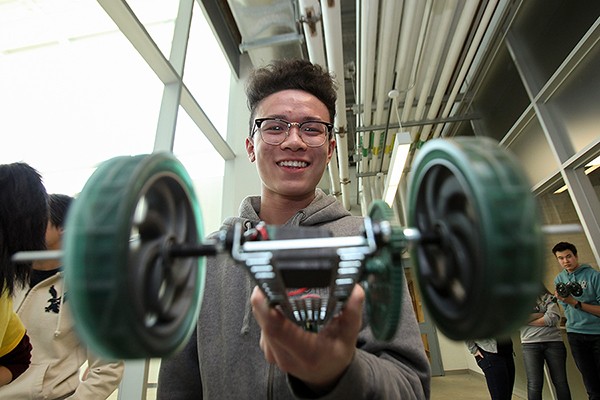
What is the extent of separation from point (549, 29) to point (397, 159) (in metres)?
Result: 1.60

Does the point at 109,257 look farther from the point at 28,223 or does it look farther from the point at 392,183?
the point at 392,183

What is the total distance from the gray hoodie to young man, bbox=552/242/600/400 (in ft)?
8.33

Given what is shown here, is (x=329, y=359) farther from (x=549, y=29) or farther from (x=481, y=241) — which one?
(x=549, y=29)

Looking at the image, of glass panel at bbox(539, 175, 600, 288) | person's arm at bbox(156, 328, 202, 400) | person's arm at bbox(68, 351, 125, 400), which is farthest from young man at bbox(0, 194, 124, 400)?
glass panel at bbox(539, 175, 600, 288)

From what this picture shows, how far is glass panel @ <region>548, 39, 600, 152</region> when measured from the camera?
2.46m

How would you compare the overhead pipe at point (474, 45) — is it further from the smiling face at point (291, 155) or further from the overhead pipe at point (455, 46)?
the smiling face at point (291, 155)

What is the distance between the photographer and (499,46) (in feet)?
11.5

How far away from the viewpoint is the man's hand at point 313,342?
45cm

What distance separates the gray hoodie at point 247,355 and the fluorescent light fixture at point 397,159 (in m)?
1.76

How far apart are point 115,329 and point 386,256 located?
334mm

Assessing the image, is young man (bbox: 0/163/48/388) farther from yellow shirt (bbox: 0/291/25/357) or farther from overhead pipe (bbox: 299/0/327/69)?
overhead pipe (bbox: 299/0/327/69)

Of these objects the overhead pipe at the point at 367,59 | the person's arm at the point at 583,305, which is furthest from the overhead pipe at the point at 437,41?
the person's arm at the point at 583,305

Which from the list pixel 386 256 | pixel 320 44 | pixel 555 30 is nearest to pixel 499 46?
pixel 555 30

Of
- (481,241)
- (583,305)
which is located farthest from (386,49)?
(481,241)
